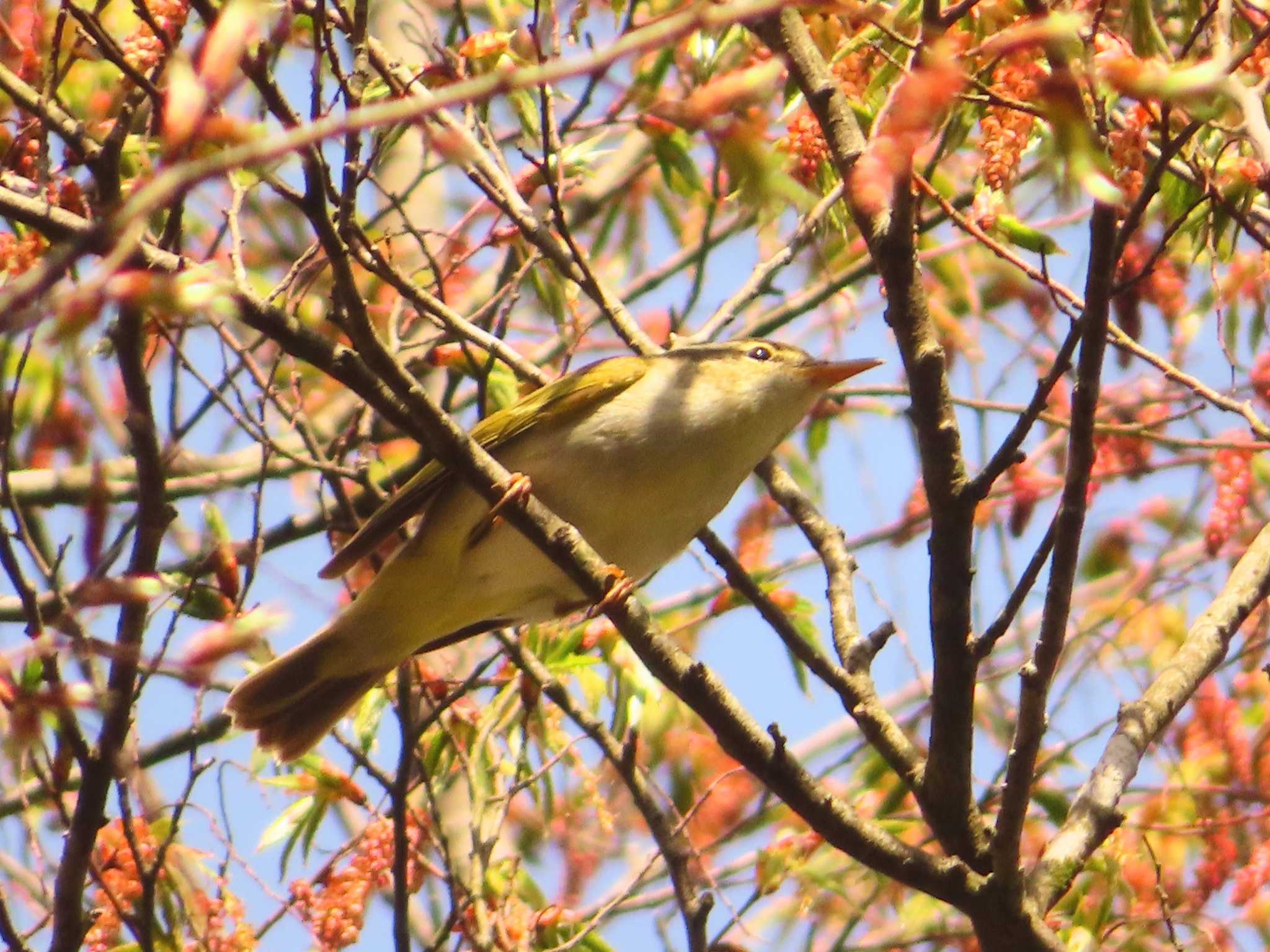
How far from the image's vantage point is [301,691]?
4.08m

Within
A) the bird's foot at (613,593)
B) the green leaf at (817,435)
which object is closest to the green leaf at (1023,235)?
the bird's foot at (613,593)

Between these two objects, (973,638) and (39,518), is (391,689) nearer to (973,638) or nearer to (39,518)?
(39,518)

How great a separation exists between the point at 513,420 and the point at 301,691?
2.97 ft

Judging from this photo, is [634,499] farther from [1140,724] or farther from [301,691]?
[1140,724]

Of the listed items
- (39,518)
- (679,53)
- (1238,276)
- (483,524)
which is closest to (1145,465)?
(1238,276)

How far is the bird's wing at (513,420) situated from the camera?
145 inches

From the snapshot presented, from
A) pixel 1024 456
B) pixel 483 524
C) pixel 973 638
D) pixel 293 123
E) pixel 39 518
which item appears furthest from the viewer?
pixel 39 518

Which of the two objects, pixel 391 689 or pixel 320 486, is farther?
pixel 391 689

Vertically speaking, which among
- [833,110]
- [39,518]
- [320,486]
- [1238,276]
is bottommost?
[833,110]

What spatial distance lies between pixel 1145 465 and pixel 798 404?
169 cm

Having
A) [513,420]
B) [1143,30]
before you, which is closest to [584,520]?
[513,420]

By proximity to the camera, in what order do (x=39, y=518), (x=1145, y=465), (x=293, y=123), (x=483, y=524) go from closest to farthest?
(x=293, y=123) → (x=483, y=524) → (x=39, y=518) → (x=1145, y=465)

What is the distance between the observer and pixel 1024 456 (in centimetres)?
244

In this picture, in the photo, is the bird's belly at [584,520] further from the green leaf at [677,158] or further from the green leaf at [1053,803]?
the green leaf at [1053,803]
